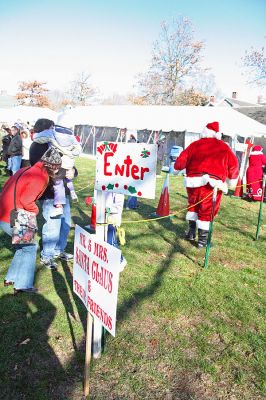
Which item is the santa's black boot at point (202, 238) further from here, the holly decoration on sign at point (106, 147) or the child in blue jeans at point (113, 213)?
the holly decoration on sign at point (106, 147)

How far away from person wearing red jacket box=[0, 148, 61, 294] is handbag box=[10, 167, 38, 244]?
0.06m

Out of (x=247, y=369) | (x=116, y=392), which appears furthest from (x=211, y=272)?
(x=116, y=392)

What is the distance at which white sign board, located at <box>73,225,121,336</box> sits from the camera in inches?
87.3

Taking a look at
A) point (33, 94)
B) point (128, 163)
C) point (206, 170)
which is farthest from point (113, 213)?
point (33, 94)

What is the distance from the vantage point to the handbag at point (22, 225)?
11.3 ft

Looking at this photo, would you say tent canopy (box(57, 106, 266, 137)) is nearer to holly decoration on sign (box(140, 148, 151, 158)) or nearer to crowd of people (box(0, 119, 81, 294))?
crowd of people (box(0, 119, 81, 294))

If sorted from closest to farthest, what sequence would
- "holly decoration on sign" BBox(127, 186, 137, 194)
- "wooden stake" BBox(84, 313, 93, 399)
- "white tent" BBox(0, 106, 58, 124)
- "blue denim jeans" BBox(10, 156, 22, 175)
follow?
"wooden stake" BBox(84, 313, 93, 399)
"holly decoration on sign" BBox(127, 186, 137, 194)
"blue denim jeans" BBox(10, 156, 22, 175)
"white tent" BBox(0, 106, 58, 124)

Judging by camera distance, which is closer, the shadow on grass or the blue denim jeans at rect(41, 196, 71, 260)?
the shadow on grass

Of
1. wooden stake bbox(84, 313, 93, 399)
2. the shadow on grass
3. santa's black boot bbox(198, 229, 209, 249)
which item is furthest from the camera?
santa's black boot bbox(198, 229, 209, 249)

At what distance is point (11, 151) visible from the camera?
1012cm

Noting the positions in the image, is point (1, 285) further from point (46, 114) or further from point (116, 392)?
point (46, 114)

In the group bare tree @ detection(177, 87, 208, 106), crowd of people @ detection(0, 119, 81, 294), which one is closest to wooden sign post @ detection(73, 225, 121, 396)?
crowd of people @ detection(0, 119, 81, 294)

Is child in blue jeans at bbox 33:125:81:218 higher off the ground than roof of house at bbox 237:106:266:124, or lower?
lower

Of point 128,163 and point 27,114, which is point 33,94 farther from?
point 128,163
